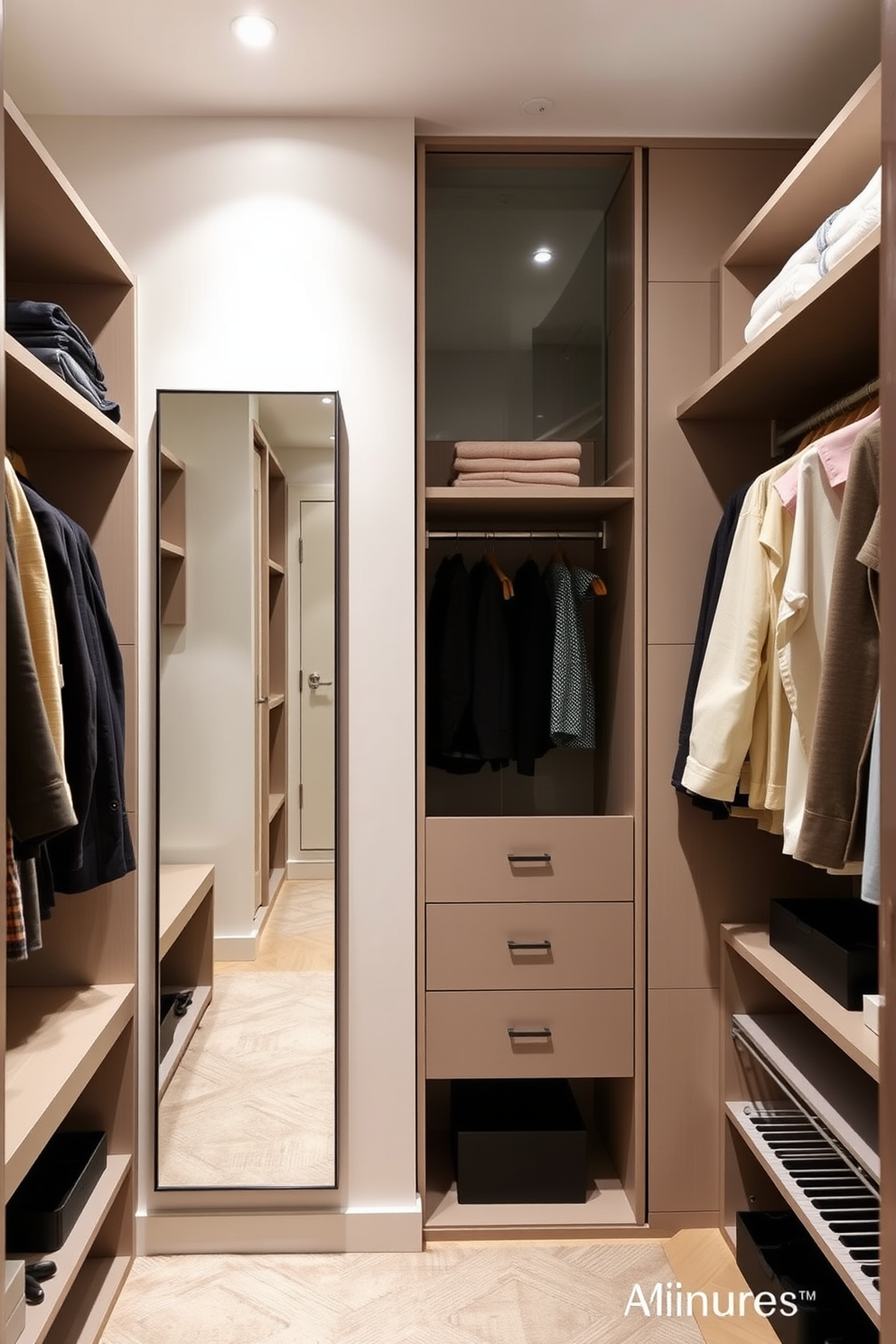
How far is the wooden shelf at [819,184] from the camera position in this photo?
1515 mm

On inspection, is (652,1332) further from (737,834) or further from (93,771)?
(93,771)

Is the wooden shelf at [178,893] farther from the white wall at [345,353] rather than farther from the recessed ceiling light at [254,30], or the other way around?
the recessed ceiling light at [254,30]

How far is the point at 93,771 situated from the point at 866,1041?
1.41m

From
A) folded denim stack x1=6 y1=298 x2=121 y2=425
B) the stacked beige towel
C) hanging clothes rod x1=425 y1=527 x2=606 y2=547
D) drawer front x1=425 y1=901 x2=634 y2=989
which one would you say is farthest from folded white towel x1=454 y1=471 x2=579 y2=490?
drawer front x1=425 y1=901 x2=634 y2=989

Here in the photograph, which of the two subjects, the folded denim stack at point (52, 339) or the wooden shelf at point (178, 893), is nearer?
the folded denim stack at point (52, 339)

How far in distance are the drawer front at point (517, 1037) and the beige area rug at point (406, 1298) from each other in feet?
1.29

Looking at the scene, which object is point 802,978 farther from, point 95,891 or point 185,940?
point 95,891

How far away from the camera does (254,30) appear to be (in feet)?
6.02

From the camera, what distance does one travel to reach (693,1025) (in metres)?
2.23

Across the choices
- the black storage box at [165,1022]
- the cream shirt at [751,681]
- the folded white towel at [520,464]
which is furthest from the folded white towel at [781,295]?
the black storage box at [165,1022]

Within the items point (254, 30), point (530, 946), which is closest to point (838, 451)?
point (530, 946)

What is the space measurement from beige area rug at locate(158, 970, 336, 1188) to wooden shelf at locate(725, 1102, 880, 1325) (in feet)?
3.00

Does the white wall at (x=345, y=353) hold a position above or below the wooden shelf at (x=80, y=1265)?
above

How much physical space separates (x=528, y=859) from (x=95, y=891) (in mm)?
983
